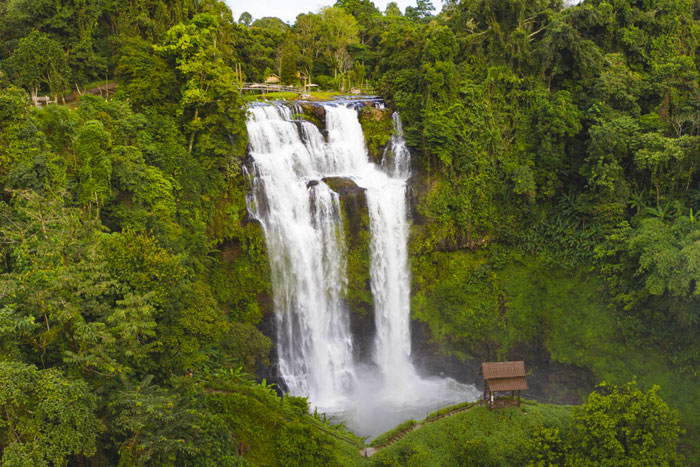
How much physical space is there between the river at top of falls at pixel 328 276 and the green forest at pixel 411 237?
3.58ft

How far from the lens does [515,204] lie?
27.4m

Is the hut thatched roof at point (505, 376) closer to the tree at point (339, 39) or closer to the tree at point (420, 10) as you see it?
the tree at point (339, 39)

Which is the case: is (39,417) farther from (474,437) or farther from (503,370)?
(503,370)

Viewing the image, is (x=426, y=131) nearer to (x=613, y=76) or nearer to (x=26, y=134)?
(x=613, y=76)

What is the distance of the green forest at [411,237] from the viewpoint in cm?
1198

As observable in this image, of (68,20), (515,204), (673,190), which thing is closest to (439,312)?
(515,204)

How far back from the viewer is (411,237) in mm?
25562

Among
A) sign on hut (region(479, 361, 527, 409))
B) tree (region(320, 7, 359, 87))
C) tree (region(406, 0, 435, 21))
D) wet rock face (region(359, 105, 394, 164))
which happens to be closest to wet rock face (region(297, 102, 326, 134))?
wet rock face (region(359, 105, 394, 164))

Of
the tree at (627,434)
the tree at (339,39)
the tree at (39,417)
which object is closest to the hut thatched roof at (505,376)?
the tree at (627,434)

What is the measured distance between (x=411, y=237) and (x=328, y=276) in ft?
17.2

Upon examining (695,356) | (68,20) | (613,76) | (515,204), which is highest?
(68,20)

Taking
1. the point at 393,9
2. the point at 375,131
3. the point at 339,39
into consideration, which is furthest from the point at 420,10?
the point at 375,131

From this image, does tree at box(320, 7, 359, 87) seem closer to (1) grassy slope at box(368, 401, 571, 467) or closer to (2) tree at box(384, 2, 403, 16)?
(2) tree at box(384, 2, 403, 16)

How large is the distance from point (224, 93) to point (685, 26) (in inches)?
1073
